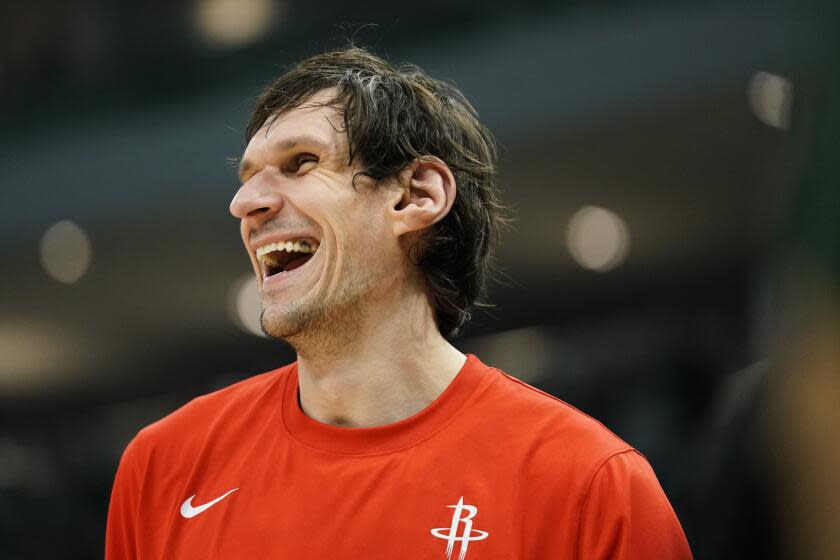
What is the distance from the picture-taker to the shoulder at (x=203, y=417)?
140 centimetres

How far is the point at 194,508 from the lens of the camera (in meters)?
1.30

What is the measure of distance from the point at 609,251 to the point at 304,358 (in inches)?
42.1

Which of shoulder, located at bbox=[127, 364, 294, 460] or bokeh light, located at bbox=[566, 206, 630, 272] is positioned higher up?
bokeh light, located at bbox=[566, 206, 630, 272]

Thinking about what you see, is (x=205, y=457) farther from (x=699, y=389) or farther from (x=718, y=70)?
(x=718, y=70)

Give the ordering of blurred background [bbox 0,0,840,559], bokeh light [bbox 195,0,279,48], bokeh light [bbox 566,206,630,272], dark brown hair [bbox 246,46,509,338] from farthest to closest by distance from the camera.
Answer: bokeh light [bbox 195,0,279,48] → bokeh light [bbox 566,206,630,272] → blurred background [bbox 0,0,840,559] → dark brown hair [bbox 246,46,509,338]

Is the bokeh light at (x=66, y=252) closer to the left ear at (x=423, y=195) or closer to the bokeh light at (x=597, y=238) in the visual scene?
the bokeh light at (x=597, y=238)

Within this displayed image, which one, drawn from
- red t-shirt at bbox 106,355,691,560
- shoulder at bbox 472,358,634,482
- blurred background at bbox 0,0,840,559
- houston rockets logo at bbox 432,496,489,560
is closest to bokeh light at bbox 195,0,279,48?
blurred background at bbox 0,0,840,559

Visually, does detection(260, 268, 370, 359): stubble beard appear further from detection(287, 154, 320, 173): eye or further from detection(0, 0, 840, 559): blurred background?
detection(0, 0, 840, 559): blurred background

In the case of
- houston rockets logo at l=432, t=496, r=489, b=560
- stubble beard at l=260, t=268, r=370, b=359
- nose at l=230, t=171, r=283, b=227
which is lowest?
houston rockets logo at l=432, t=496, r=489, b=560

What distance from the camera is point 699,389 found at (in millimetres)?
2029

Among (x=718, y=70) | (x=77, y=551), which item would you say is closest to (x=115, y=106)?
(x=77, y=551)

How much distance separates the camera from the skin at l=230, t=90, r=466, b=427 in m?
1.31

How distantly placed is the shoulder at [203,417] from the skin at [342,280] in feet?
0.34

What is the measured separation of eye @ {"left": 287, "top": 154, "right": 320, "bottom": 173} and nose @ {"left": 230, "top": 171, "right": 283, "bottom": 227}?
4 cm
